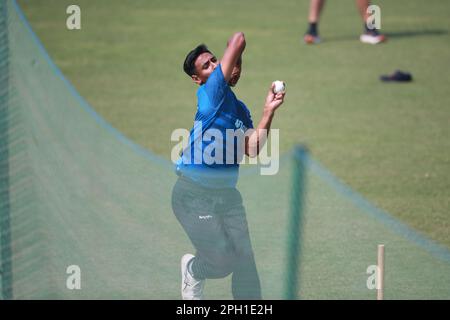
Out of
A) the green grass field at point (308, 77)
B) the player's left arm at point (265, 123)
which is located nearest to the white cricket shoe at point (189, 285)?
the player's left arm at point (265, 123)

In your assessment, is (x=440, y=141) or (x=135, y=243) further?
(x=440, y=141)

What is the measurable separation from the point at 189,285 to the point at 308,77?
8349 millimetres

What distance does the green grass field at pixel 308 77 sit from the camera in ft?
32.0

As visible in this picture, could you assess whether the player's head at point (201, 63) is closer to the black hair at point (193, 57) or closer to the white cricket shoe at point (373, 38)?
the black hair at point (193, 57)

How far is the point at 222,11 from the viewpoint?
1734cm

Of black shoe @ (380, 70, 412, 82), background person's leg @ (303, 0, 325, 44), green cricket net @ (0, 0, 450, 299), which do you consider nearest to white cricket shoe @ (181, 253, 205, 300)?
green cricket net @ (0, 0, 450, 299)

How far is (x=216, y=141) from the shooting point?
18.0ft

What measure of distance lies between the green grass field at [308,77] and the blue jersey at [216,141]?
9.22 feet

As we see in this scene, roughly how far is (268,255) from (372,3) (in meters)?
12.7

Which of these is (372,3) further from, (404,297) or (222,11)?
(404,297)

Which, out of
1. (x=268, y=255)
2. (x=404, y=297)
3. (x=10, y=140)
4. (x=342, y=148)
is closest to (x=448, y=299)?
(x=404, y=297)

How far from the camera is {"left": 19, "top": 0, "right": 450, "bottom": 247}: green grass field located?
9742 millimetres

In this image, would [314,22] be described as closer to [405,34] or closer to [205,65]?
[405,34]

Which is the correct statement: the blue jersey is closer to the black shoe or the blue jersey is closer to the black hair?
the black hair
